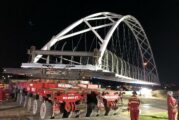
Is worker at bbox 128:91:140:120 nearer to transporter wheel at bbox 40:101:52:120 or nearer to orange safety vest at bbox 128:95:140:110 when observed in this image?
orange safety vest at bbox 128:95:140:110

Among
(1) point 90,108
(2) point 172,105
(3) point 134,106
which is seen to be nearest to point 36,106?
(1) point 90,108

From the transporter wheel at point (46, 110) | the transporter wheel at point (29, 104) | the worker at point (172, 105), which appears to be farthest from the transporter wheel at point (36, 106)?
the worker at point (172, 105)

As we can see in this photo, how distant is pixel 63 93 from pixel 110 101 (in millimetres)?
3761

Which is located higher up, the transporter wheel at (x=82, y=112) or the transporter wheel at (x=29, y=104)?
the transporter wheel at (x=29, y=104)

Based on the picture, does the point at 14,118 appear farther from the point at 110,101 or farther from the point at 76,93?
the point at 110,101

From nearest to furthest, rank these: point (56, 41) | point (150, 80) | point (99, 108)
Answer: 1. point (99, 108)
2. point (56, 41)
3. point (150, 80)

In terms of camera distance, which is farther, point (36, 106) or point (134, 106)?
point (36, 106)

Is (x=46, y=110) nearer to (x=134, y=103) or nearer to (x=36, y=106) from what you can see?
(x=36, y=106)

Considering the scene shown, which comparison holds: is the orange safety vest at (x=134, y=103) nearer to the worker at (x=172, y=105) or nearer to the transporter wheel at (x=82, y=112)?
the worker at (x=172, y=105)

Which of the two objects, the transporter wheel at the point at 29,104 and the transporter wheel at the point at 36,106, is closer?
the transporter wheel at the point at 36,106

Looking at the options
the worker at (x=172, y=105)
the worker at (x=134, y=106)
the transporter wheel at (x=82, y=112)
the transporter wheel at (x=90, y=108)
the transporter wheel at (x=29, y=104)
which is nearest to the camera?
the worker at (x=172, y=105)

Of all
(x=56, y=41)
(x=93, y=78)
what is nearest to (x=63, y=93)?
(x=93, y=78)

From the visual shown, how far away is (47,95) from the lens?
17922mm

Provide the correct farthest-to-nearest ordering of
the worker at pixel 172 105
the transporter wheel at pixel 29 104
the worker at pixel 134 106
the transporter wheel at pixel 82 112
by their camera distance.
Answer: the transporter wheel at pixel 29 104 → the transporter wheel at pixel 82 112 → the worker at pixel 134 106 → the worker at pixel 172 105
